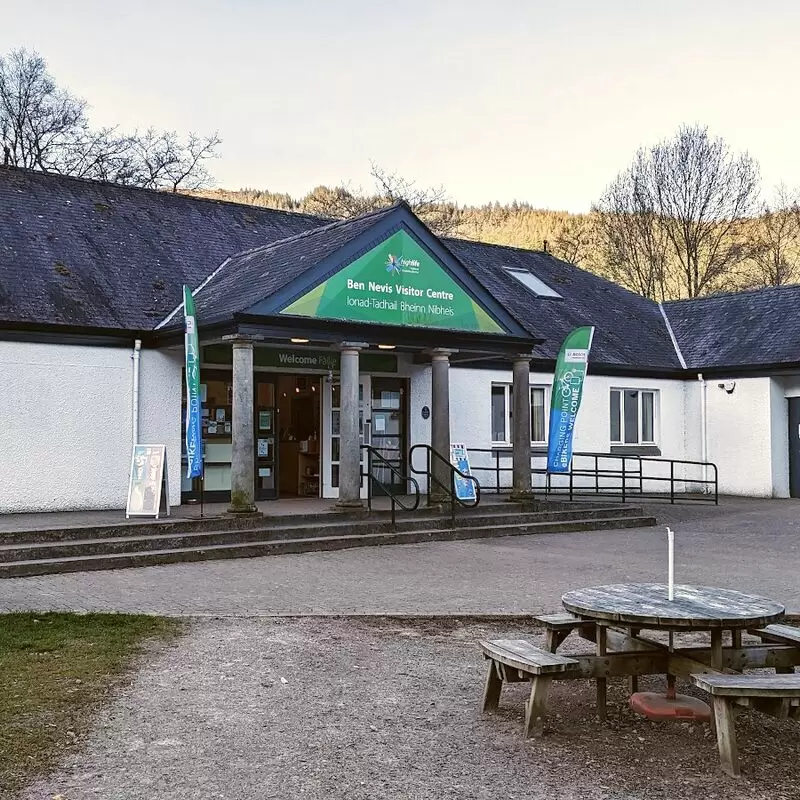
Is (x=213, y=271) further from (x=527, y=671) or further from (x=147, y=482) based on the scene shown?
(x=527, y=671)

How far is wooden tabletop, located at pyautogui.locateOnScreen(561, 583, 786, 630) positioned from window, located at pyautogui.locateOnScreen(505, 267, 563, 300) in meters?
16.9

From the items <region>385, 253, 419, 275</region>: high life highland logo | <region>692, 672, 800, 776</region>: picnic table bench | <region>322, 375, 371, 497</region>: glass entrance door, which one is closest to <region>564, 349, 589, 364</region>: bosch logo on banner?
<region>385, 253, 419, 275</region>: high life highland logo

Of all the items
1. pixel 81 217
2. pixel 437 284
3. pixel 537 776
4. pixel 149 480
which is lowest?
pixel 537 776

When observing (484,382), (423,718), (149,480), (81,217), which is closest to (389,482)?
(484,382)

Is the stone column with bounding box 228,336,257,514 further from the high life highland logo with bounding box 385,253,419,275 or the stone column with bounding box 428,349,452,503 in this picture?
the stone column with bounding box 428,349,452,503

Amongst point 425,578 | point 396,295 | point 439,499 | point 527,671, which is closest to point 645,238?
point 439,499

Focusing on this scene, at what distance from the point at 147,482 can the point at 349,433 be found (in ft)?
9.30

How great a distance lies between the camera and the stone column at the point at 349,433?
43.7 feet

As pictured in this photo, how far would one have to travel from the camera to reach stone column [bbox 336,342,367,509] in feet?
43.7

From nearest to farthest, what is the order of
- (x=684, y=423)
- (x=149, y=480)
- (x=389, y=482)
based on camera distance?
1. (x=149, y=480)
2. (x=389, y=482)
3. (x=684, y=423)

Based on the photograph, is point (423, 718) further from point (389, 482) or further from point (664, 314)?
point (664, 314)

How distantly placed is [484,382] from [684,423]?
6.44 m

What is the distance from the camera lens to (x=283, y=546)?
11.8 m

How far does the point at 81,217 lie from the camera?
1634 cm
